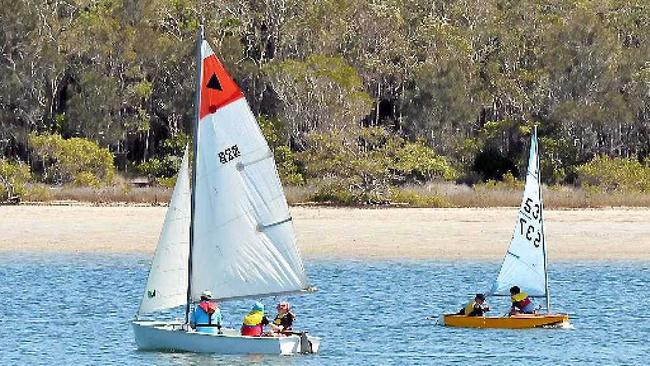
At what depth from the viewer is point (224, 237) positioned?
80.1 ft

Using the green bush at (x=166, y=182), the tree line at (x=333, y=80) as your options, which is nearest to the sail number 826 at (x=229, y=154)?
the green bush at (x=166, y=182)

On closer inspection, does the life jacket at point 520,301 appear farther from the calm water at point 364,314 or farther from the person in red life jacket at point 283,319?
the person in red life jacket at point 283,319

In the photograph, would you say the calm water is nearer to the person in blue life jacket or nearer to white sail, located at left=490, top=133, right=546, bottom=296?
the person in blue life jacket

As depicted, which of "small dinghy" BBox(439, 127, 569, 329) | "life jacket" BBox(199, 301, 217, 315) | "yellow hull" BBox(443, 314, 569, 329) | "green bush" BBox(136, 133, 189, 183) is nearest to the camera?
"life jacket" BBox(199, 301, 217, 315)

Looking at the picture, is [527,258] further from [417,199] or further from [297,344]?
[417,199]

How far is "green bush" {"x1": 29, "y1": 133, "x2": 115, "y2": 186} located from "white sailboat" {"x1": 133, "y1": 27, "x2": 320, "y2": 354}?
98.3ft

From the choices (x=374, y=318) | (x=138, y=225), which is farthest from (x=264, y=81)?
(x=374, y=318)

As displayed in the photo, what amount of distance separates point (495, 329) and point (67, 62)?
33.9 metres

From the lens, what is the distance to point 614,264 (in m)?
38.9

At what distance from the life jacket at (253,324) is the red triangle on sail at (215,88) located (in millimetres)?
3251

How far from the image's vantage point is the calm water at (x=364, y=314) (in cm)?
2608

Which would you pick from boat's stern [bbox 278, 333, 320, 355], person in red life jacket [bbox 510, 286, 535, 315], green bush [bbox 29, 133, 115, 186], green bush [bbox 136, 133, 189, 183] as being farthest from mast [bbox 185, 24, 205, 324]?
green bush [bbox 136, 133, 189, 183]

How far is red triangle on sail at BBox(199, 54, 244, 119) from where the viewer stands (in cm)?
2312

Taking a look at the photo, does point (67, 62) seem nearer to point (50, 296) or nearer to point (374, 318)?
point (50, 296)
